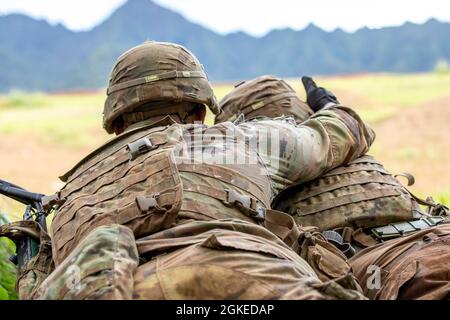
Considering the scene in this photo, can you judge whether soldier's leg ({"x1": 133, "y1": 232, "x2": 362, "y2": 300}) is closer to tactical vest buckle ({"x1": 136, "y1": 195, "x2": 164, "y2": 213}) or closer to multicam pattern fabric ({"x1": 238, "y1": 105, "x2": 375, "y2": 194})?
tactical vest buckle ({"x1": 136, "y1": 195, "x2": 164, "y2": 213})

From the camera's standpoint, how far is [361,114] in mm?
26703

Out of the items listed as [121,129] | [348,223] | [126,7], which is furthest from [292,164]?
[126,7]

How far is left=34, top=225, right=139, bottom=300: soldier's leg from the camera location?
234 cm

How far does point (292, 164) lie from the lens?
361cm

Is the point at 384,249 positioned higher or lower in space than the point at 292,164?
lower

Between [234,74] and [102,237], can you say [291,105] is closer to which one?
[102,237]

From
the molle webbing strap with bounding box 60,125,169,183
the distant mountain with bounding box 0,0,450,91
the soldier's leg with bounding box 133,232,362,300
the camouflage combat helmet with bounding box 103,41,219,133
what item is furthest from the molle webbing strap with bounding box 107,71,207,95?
the distant mountain with bounding box 0,0,450,91

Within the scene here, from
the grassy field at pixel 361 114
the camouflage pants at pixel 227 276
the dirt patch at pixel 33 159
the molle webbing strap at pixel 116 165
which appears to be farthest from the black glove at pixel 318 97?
the dirt patch at pixel 33 159

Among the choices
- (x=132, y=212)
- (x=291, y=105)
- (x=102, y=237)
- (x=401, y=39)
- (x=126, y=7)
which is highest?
(x=126, y=7)

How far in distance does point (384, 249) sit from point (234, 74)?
46.3m

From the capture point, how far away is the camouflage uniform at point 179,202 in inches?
94.2

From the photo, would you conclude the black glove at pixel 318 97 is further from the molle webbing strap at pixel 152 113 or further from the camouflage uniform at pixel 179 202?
the molle webbing strap at pixel 152 113

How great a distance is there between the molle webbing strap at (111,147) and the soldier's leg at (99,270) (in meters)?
0.76

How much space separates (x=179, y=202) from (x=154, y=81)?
95 centimetres
